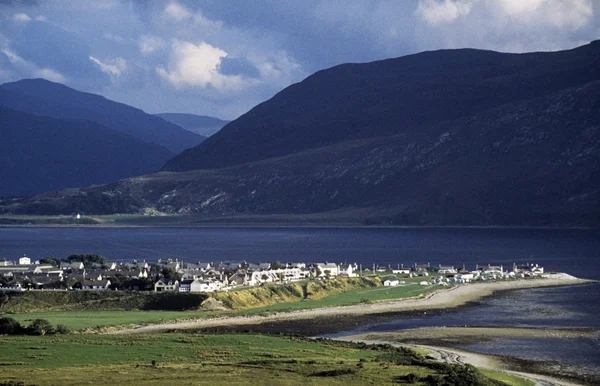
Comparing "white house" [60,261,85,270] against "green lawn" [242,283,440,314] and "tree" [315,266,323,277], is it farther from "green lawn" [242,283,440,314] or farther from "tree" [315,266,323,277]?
"green lawn" [242,283,440,314]

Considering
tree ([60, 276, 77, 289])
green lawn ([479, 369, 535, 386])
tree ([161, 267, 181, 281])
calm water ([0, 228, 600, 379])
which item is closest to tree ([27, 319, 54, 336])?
calm water ([0, 228, 600, 379])

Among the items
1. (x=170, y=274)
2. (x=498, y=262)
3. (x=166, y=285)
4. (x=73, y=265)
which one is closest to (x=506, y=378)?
(x=166, y=285)

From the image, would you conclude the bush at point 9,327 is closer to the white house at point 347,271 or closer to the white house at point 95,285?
the white house at point 95,285

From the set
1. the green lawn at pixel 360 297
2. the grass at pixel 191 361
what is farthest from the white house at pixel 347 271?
the grass at pixel 191 361

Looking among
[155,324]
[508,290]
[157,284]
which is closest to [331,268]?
[508,290]

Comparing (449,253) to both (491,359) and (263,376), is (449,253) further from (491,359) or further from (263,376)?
(263,376)

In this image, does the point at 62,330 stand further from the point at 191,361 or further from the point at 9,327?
the point at 191,361
